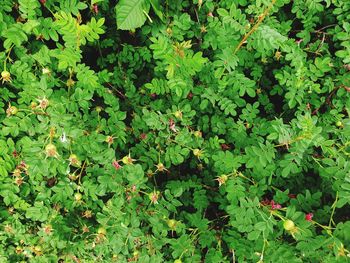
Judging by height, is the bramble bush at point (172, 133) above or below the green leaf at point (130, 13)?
below

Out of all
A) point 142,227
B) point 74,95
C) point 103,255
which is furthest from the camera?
point 103,255

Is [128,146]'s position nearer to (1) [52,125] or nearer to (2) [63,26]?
(1) [52,125]

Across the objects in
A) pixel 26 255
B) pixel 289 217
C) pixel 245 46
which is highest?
pixel 245 46

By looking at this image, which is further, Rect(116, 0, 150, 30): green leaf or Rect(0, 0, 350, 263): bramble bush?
Rect(116, 0, 150, 30): green leaf

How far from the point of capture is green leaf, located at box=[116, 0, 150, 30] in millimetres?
1672

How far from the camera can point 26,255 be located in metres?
2.22

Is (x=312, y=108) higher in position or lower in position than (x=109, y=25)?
lower

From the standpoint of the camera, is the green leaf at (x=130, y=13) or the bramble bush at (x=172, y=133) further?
the green leaf at (x=130, y=13)

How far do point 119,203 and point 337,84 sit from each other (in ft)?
4.52

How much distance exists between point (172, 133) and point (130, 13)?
654mm

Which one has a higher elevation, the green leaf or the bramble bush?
the green leaf

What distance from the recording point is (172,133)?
1858 mm

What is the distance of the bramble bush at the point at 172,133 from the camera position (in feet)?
5.03

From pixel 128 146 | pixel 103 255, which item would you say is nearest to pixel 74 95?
pixel 128 146
